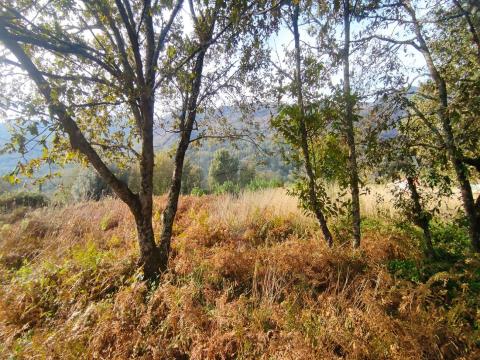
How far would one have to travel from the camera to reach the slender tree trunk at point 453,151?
3.95m

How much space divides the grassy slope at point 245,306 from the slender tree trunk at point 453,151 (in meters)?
0.85

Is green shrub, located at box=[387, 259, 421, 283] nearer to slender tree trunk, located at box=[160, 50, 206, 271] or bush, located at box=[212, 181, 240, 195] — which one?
slender tree trunk, located at box=[160, 50, 206, 271]

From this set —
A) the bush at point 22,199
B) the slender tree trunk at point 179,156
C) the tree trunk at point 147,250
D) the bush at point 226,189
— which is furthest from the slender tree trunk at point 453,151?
the bush at point 22,199

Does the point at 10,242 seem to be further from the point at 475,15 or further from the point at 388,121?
the point at 475,15

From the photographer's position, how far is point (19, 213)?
10250mm

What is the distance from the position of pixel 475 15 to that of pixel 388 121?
1777 mm

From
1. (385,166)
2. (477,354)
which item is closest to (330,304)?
(477,354)

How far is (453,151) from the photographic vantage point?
389cm

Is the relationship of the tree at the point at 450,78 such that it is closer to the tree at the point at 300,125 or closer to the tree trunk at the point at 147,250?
the tree at the point at 300,125

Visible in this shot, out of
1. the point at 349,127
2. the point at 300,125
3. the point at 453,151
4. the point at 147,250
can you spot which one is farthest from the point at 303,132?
the point at 147,250

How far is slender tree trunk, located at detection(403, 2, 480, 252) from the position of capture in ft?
13.0

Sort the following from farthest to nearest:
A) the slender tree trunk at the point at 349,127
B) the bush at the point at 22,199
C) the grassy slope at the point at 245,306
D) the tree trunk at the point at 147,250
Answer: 1. the bush at the point at 22,199
2. the slender tree trunk at the point at 349,127
3. the tree trunk at the point at 147,250
4. the grassy slope at the point at 245,306

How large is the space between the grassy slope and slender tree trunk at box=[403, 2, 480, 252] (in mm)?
853

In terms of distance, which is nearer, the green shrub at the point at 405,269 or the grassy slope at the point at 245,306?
the grassy slope at the point at 245,306
